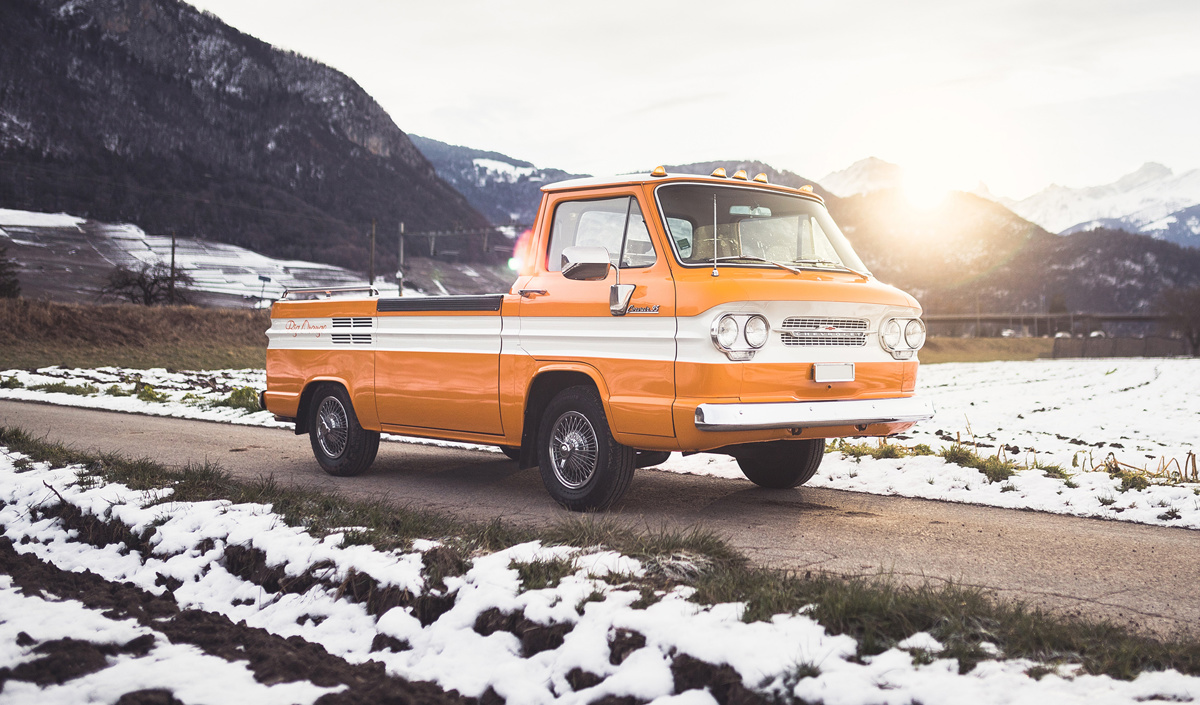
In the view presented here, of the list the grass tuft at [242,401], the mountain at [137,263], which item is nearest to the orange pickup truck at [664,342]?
the grass tuft at [242,401]

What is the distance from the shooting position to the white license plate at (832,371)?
252 inches

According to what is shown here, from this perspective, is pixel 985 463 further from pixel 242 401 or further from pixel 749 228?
pixel 242 401

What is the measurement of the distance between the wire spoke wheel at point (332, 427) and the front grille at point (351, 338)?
58 cm

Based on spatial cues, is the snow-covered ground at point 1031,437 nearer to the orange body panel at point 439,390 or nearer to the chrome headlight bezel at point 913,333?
the chrome headlight bezel at point 913,333

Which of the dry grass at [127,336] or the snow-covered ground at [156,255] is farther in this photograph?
A: the snow-covered ground at [156,255]

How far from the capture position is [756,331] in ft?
20.0

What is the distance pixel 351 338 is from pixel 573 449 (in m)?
3.06

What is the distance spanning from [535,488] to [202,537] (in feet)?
10.2

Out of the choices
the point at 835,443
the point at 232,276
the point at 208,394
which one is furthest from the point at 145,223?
the point at 835,443

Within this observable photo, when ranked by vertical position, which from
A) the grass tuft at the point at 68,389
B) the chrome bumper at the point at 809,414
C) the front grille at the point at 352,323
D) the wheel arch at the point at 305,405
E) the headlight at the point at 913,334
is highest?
the headlight at the point at 913,334

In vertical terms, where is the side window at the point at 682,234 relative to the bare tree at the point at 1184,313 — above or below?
below

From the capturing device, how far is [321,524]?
580cm

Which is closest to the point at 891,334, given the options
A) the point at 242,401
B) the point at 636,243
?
the point at 636,243

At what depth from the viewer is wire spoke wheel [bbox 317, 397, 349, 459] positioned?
9.05 metres
